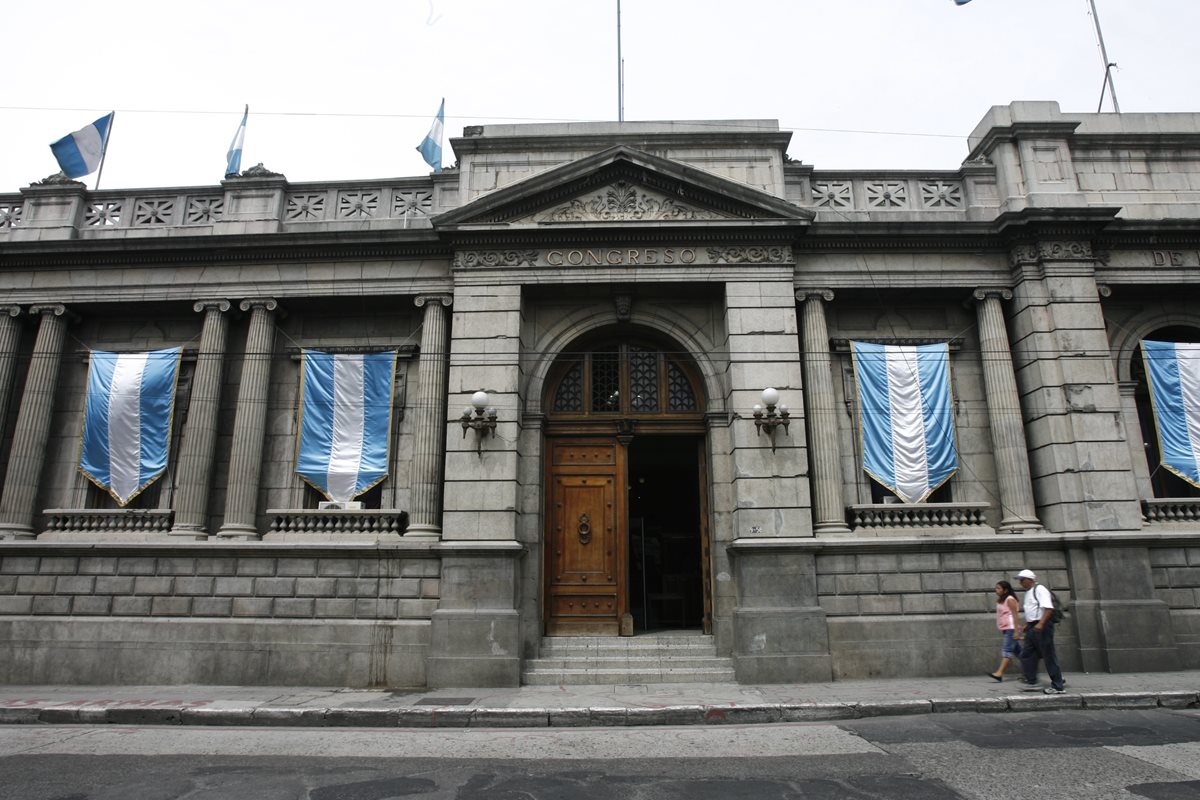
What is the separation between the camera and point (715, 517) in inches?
612

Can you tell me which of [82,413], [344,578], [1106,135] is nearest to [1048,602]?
[1106,135]

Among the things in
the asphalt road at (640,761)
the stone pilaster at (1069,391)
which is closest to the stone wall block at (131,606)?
the asphalt road at (640,761)

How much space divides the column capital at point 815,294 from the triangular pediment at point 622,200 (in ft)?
5.17

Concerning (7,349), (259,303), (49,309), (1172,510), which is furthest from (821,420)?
(7,349)

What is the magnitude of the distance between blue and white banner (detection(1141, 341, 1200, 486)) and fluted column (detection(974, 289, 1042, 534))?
3131 millimetres

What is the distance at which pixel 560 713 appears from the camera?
11.0 meters

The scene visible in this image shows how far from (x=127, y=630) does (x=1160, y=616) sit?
67.1 ft

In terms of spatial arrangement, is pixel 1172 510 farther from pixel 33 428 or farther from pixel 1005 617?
pixel 33 428

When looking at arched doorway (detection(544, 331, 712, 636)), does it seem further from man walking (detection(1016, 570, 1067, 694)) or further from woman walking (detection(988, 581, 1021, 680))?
man walking (detection(1016, 570, 1067, 694))

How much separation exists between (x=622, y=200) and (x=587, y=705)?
34.6ft

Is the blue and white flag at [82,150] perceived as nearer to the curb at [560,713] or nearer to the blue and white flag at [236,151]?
the blue and white flag at [236,151]

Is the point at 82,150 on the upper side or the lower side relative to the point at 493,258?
upper

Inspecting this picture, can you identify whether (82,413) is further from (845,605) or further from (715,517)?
(845,605)

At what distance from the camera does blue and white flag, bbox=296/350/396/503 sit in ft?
52.3
